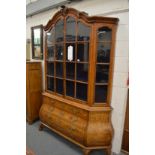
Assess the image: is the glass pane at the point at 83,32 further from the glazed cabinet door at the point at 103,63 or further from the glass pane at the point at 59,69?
the glass pane at the point at 59,69

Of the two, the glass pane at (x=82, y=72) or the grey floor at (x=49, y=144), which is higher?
the glass pane at (x=82, y=72)

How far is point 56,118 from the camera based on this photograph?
3023mm

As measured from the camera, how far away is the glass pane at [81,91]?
8.66ft

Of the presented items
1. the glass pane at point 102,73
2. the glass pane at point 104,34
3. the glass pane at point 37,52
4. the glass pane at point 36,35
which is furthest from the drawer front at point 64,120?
the glass pane at point 36,35

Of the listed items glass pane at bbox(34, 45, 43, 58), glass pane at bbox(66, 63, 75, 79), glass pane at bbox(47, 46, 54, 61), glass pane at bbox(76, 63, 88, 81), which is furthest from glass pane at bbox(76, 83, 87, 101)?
glass pane at bbox(34, 45, 43, 58)

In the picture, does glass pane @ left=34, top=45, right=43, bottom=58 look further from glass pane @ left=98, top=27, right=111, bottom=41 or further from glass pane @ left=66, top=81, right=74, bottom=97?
glass pane @ left=98, top=27, right=111, bottom=41

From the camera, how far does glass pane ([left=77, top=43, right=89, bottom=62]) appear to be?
253 centimetres

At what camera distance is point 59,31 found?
3016 mm

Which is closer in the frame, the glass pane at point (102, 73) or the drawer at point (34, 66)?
the glass pane at point (102, 73)

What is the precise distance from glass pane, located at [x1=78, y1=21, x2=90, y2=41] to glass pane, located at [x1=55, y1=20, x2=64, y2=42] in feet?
1.47

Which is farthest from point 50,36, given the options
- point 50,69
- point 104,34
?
point 104,34

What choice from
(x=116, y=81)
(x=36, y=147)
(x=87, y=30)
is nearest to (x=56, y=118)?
(x=36, y=147)

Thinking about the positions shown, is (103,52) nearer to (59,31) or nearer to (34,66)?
(59,31)
